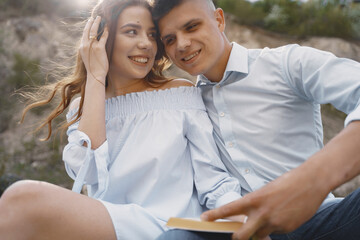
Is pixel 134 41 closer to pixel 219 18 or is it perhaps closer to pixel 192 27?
pixel 192 27

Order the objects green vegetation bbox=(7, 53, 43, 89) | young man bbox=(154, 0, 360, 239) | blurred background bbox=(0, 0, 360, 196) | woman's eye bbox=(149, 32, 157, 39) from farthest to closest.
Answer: green vegetation bbox=(7, 53, 43, 89) → blurred background bbox=(0, 0, 360, 196) → woman's eye bbox=(149, 32, 157, 39) → young man bbox=(154, 0, 360, 239)

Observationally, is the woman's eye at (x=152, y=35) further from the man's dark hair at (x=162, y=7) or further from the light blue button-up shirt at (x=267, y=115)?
the light blue button-up shirt at (x=267, y=115)

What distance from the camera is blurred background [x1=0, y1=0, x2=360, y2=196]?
16.5 feet

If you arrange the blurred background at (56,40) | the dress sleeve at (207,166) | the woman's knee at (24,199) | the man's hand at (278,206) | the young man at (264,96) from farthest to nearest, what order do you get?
1. the blurred background at (56,40)
2. the dress sleeve at (207,166)
3. the young man at (264,96)
4. the woman's knee at (24,199)
5. the man's hand at (278,206)

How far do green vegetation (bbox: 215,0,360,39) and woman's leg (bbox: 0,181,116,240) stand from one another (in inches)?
226

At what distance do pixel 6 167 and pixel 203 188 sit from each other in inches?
158

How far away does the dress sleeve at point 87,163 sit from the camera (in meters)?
1.58

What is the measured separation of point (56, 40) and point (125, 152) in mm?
5311

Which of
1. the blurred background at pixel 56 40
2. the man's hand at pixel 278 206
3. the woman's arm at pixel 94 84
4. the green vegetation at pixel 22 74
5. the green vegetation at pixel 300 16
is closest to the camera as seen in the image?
the man's hand at pixel 278 206

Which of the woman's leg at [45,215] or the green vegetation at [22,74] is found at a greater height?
the woman's leg at [45,215]

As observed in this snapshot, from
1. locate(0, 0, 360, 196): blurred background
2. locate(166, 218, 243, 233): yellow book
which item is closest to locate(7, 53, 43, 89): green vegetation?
locate(0, 0, 360, 196): blurred background

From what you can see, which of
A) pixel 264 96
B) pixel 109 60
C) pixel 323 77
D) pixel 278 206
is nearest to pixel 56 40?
pixel 109 60

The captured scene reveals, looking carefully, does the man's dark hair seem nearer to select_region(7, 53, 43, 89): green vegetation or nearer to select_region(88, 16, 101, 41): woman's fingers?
select_region(88, 16, 101, 41): woman's fingers

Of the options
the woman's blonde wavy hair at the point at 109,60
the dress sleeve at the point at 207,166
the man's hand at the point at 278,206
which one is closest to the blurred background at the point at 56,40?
the woman's blonde wavy hair at the point at 109,60
